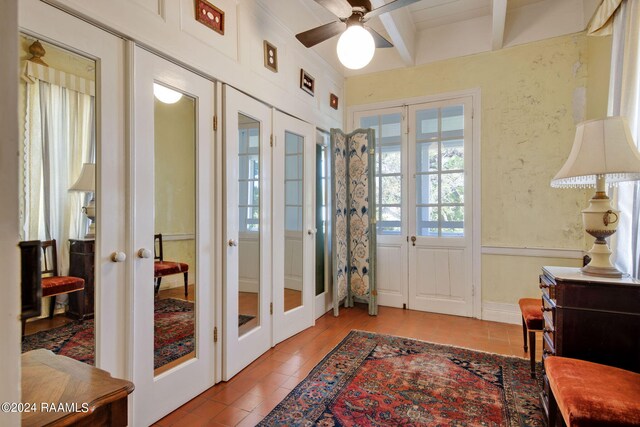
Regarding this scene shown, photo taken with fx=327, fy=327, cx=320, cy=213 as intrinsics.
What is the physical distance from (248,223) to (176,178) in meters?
0.75

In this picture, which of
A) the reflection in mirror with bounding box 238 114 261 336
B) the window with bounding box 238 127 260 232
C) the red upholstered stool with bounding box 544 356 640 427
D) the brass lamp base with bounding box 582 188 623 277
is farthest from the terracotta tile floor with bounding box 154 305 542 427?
the red upholstered stool with bounding box 544 356 640 427

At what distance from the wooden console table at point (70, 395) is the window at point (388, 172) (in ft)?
11.9

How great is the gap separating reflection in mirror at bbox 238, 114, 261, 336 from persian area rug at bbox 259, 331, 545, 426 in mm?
700

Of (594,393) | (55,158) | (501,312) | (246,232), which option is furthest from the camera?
(501,312)

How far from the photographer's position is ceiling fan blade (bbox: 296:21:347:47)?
2379mm

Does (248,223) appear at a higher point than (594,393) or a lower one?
higher

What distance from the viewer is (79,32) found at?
1511 mm

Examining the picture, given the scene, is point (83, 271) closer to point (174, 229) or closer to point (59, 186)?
point (59, 186)

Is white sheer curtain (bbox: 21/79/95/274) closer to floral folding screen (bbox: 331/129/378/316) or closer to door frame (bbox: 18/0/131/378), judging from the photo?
door frame (bbox: 18/0/131/378)

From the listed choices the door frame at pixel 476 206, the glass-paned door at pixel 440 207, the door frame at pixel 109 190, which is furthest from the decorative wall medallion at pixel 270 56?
the door frame at pixel 476 206

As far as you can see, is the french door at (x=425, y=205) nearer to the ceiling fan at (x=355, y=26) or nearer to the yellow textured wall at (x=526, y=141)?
the yellow textured wall at (x=526, y=141)

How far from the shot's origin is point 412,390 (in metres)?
2.21

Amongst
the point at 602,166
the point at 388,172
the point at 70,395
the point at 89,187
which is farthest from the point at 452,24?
the point at 70,395

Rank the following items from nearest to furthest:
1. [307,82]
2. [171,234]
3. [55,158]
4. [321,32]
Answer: [55,158] → [171,234] → [321,32] → [307,82]
